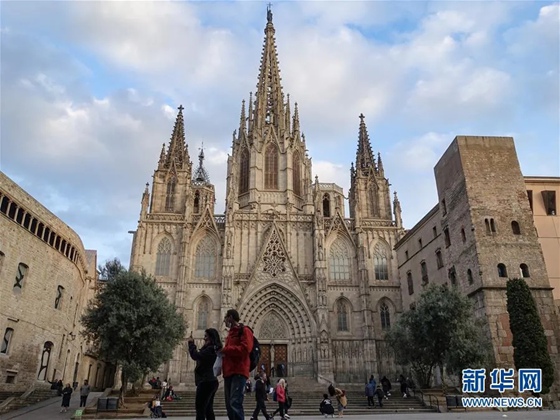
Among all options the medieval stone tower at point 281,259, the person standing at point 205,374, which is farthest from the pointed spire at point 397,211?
the person standing at point 205,374

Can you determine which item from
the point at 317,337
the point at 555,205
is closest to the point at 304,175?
the point at 317,337

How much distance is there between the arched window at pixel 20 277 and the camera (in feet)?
82.9

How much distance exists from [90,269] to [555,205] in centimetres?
3749

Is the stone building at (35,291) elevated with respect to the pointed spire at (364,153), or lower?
lower

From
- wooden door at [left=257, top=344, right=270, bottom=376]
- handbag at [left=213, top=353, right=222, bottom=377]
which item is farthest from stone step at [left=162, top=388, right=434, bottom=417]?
handbag at [left=213, top=353, right=222, bottom=377]

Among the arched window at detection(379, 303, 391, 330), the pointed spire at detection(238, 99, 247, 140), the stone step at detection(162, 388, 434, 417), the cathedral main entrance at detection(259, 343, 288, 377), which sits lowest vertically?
the stone step at detection(162, 388, 434, 417)

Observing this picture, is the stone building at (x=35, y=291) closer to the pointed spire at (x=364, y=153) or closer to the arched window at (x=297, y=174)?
the arched window at (x=297, y=174)

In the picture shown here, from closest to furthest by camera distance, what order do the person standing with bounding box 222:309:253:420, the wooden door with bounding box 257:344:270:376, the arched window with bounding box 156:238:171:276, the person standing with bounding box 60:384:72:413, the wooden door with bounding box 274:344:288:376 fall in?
the person standing with bounding box 222:309:253:420
the person standing with bounding box 60:384:72:413
the wooden door with bounding box 274:344:288:376
the wooden door with bounding box 257:344:270:376
the arched window with bounding box 156:238:171:276

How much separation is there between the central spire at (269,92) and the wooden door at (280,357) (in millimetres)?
22222

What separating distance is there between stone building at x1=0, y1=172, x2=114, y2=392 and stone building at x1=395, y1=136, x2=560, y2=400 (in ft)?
81.8

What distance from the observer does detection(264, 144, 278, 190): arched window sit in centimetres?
4419

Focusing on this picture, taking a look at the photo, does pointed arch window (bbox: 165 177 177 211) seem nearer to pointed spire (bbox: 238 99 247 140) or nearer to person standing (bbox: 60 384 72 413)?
pointed spire (bbox: 238 99 247 140)

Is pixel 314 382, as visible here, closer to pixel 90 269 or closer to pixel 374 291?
pixel 374 291

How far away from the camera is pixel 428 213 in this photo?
32156mm
